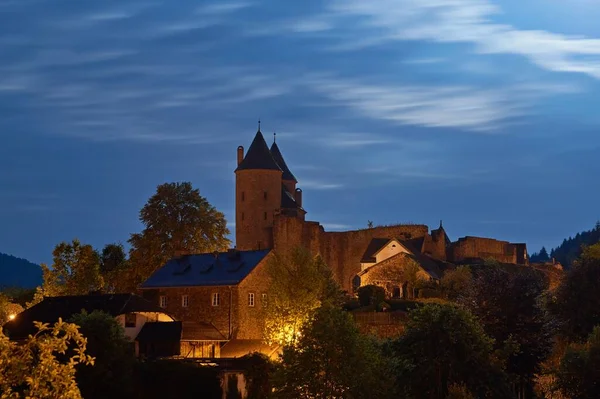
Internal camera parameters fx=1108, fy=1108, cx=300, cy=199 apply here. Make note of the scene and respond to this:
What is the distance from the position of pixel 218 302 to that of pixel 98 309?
26.9 feet

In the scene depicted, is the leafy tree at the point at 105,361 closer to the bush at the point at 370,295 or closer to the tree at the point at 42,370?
the bush at the point at 370,295

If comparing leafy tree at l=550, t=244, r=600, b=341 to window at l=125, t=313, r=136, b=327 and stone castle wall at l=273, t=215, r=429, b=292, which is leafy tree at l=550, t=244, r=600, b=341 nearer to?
window at l=125, t=313, r=136, b=327

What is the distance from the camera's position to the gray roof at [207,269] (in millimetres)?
66125

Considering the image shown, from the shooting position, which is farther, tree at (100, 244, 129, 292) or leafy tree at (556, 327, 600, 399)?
tree at (100, 244, 129, 292)

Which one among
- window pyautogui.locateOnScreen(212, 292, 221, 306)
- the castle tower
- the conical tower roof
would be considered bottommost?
window pyautogui.locateOnScreen(212, 292, 221, 306)

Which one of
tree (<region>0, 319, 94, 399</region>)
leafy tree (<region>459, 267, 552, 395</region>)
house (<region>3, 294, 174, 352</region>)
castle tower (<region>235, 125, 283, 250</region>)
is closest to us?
tree (<region>0, 319, 94, 399</region>)

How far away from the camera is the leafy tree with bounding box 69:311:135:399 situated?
47.1m

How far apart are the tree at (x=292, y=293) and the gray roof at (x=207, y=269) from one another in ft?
6.26

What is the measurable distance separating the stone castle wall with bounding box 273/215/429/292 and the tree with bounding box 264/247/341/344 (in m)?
18.3

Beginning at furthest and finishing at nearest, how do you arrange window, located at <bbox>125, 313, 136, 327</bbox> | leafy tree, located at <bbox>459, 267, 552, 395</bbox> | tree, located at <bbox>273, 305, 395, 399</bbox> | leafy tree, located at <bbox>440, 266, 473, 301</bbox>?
1. leafy tree, located at <bbox>440, 266, 473, 301</bbox>
2. window, located at <bbox>125, 313, 136, 327</bbox>
3. leafy tree, located at <bbox>459, 267, 552, 395</bbox>
4. tree, located at <bbox>273, 305, 395, 399</bbox>

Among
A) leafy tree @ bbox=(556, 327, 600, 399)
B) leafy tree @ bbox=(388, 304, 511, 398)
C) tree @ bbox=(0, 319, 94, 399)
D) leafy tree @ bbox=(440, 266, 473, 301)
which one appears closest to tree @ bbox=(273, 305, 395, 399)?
leafy tree @ bbox=(388, 304, 511, 398)

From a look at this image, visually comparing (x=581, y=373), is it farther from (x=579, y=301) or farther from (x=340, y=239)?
(x=340, y=239)

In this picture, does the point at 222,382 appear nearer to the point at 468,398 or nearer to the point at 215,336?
the point at 215,336

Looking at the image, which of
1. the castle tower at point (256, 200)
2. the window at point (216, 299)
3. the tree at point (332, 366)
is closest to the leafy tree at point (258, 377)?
the window at point (216, 299)
